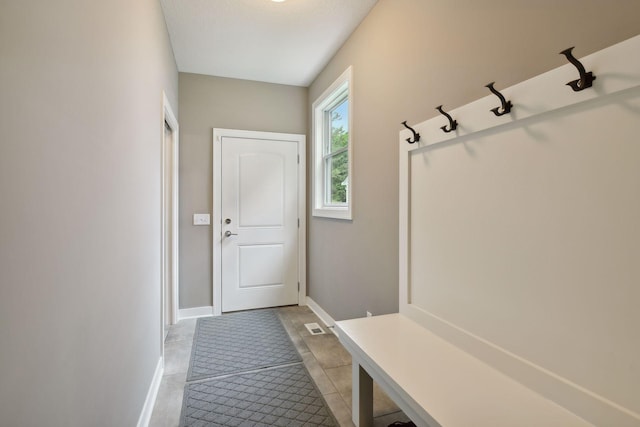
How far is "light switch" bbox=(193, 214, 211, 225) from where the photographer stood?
327 centimetres

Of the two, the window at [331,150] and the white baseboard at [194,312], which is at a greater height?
the window at [331,150]

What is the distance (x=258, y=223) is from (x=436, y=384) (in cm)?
274

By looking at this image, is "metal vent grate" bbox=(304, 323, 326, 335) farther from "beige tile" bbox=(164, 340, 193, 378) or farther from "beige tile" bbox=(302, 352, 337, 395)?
"beige tile" bbox=(164, 340, 193, 378)

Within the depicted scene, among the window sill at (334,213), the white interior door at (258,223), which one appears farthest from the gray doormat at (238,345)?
the window sill at (334,213)

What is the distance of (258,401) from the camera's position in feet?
6.08

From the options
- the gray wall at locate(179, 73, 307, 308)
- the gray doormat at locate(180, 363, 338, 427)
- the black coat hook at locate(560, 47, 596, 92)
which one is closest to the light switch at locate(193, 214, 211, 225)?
the gray wall at locate(179, 73, 307, 308)

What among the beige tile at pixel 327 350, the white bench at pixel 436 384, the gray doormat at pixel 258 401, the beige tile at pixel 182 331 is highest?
the white bench at pixel 436 384

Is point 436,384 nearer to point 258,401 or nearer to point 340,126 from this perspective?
point 258,401

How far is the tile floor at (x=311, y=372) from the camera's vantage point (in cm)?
172

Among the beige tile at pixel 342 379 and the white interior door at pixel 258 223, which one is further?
the white interior door at pixel 258 223

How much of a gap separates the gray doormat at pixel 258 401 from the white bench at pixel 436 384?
39cm

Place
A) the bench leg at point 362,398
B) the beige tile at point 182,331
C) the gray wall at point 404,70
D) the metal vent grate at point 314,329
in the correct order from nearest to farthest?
the gray wall at point 404,70 → the bench leg at point 362,398 → the beige tile at point 182,331 → the metal vent grate at point 314,329

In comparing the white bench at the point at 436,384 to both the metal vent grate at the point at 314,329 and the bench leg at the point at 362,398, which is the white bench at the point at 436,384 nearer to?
the bench leg at the point at 362,398

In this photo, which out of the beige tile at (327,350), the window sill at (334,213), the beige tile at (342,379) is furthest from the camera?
the window sill at (334,213)
